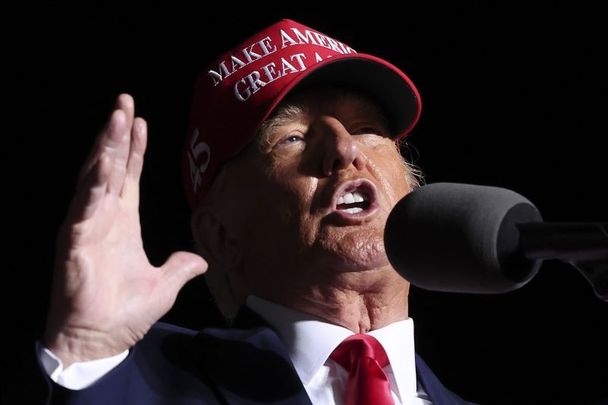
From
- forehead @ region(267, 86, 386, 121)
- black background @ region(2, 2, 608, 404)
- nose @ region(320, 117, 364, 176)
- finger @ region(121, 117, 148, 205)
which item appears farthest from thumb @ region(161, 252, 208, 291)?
black background @ region(2, 2, 608, 404)

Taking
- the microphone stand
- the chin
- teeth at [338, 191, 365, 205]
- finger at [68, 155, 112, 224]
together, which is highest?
the microphone stand

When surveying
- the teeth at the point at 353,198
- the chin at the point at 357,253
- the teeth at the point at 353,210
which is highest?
the teeth at the point at 353,198

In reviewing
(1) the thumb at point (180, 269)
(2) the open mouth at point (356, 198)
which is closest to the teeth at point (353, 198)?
(2) the open mouth at point (356, 198)

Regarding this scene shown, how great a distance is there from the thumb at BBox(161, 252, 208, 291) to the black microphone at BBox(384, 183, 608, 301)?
1.16 feet

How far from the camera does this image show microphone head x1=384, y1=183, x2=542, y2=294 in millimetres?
1235

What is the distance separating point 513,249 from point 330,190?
2.63ft

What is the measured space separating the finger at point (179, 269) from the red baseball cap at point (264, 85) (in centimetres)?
51

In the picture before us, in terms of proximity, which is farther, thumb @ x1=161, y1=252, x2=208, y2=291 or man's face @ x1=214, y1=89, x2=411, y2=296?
man's face @ x1=214, y1=89, x2=411, y2=296

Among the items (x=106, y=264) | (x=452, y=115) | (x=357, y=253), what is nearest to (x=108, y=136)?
(x=106, y=264)

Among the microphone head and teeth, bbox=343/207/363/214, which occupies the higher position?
the microphone head

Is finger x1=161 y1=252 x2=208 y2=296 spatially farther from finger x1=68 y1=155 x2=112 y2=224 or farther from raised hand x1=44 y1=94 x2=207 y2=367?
finger x1=68 y1=155 x2=112 y2=224

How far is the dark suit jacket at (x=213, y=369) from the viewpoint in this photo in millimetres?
1761

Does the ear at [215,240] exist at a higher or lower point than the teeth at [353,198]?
lower

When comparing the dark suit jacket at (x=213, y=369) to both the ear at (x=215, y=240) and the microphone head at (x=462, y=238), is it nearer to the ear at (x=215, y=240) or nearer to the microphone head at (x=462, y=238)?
the ear at (x=215, y=240)
